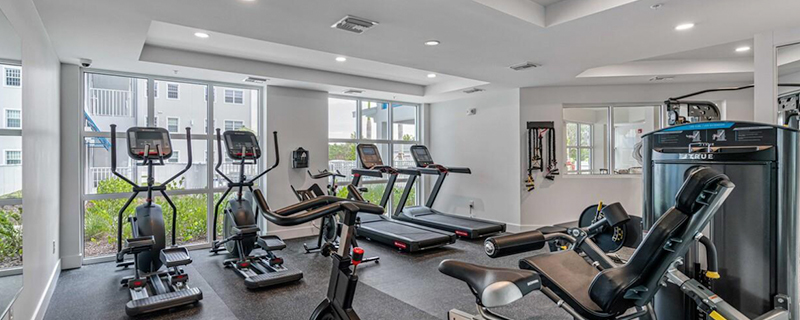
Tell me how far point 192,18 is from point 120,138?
2806 mm

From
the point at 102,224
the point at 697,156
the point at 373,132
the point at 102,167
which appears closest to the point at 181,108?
the point at 102,167

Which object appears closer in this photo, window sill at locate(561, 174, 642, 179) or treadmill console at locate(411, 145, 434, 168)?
window sill at locate(561, 174, 642, 179)

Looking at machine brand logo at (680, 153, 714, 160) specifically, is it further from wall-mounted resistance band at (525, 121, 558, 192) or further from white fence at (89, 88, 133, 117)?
white fence at (89, 88, 133, 117)

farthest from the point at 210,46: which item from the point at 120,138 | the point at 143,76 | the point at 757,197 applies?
the point at 757,197

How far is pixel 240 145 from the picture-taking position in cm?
507

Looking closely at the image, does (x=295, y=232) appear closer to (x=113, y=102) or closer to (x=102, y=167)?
(x=102, y=167)

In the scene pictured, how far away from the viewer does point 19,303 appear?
2354mm

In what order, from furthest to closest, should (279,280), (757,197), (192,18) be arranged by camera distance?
(279,280) < (192,18) < (757,197)

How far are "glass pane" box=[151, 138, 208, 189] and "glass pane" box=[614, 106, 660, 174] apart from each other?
646cm

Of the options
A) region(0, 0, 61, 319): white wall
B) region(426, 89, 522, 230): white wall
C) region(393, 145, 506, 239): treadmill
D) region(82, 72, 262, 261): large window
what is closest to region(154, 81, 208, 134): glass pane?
region(82, 72, 262, 261): large window

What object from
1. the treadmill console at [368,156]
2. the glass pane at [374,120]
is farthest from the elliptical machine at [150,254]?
the glass pane at [374,120]

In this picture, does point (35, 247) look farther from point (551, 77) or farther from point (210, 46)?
point (551, 77)

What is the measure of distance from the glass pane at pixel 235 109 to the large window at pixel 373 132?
4.27 feet

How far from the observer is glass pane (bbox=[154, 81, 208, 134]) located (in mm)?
5406
